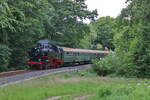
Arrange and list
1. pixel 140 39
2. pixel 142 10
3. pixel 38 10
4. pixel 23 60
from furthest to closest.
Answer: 1. pixel 23 60
2. pixel 38 10
3. pixel 140 39
4. pixel 142 10

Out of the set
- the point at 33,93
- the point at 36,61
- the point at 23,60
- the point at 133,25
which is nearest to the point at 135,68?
the point at 133,25

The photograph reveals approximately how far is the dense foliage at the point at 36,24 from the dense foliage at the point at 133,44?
8837 millimetres

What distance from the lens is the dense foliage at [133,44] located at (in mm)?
22578

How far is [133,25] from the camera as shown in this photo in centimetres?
2420

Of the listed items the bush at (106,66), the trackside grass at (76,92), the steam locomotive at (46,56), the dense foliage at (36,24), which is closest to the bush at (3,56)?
the dense foliage at (36,24)

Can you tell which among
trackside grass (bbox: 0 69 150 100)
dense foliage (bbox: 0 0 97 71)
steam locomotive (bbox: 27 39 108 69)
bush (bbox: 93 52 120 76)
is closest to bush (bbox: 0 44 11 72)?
dense foliage (bbox: 0 0 97 71)

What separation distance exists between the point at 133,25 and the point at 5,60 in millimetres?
13569

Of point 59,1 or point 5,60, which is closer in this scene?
point 5,60

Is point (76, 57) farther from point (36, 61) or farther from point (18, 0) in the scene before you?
point (18, 0)

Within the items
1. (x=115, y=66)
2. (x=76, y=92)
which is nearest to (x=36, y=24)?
(x=115, y=66)

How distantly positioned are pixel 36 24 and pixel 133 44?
449 inches

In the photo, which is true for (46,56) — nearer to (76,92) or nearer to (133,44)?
(133,44)

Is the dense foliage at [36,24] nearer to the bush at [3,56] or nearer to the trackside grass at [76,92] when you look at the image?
the bush at [3,56]

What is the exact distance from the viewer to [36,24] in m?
28.9
